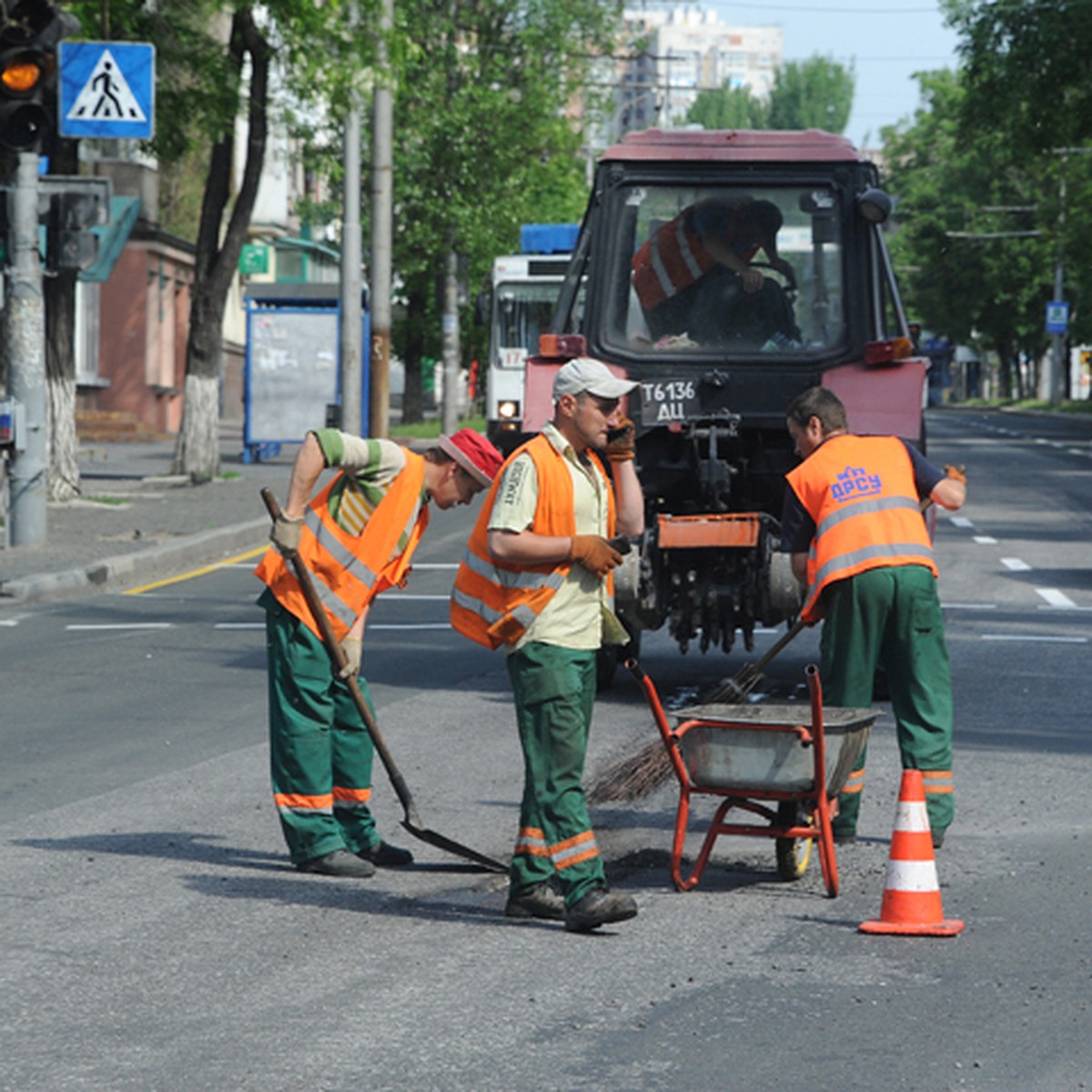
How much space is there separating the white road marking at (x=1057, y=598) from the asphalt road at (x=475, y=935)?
4.01m

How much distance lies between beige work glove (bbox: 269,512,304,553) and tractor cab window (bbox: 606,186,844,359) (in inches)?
185

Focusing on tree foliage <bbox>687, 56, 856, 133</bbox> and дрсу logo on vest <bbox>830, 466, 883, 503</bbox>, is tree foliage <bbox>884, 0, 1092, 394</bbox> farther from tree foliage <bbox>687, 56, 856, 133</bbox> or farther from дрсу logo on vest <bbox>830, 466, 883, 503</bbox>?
дрсу logo on vest <bbox>830, 466, 883, 503</bbox>

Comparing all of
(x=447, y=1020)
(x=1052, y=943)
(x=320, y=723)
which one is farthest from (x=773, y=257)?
(x=447, y=1020)

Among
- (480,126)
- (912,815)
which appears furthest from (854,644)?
(480,126)

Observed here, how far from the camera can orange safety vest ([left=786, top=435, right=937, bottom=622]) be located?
25.0ft

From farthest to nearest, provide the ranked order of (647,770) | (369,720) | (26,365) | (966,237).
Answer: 1. (966,237)
2. (26,365)
3. (647,770)
4. (369,720)

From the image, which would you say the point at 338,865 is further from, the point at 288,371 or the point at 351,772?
the point at 288,371

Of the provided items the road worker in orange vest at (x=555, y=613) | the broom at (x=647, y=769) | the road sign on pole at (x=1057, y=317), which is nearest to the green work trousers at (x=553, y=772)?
the road worker in orange vest at (x=555, y=613)

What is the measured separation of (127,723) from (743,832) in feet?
14.4

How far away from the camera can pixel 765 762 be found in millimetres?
6754

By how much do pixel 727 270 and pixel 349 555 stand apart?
15.7ft

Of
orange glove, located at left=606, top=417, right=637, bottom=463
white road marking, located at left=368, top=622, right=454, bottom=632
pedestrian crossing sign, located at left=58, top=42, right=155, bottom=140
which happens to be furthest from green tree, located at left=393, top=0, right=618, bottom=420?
orange glove, located at left=606, top=417, right=637, bottom=463

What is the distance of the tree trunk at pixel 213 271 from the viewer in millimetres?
25906

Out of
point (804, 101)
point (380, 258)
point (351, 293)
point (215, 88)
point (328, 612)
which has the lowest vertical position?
point (328, 612)
